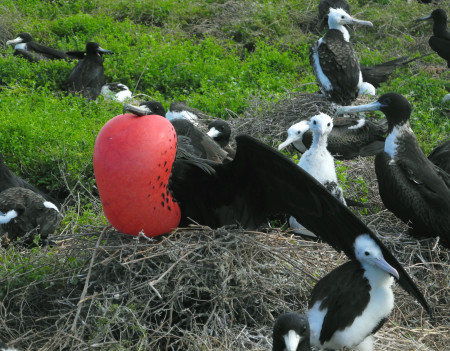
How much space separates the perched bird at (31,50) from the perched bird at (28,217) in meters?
3.25

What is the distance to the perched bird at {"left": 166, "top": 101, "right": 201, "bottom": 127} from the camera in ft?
19.7

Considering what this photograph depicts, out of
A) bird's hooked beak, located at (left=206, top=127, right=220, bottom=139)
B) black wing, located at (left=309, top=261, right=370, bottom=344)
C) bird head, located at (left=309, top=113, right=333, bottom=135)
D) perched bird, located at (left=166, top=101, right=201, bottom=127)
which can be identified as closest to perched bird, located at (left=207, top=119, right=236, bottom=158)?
bird's hooked beak, located at (left=206, top=127, right=220, bottom=139)

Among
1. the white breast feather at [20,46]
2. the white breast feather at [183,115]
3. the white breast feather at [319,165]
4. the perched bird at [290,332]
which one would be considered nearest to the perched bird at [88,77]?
the white breast feather at [20,46]

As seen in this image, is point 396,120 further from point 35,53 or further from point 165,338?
point 35,53

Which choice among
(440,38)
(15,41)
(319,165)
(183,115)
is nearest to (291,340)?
(319,165)

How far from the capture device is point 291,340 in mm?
2668

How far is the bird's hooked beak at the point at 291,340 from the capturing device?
2653 millimetres

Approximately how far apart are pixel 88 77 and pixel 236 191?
363cm

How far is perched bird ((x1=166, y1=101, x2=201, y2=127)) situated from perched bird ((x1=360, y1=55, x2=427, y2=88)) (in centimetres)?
177

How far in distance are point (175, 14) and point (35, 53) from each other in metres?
1.81

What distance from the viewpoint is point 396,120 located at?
4.52 metres

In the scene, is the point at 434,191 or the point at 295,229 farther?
the point at 434,191

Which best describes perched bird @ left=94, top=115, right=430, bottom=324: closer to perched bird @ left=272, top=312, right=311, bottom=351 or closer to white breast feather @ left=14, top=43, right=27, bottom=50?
perched bird @ left=272, top=312, right=311, bottom=351

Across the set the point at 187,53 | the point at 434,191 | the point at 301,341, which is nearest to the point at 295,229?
the point at 434,191
